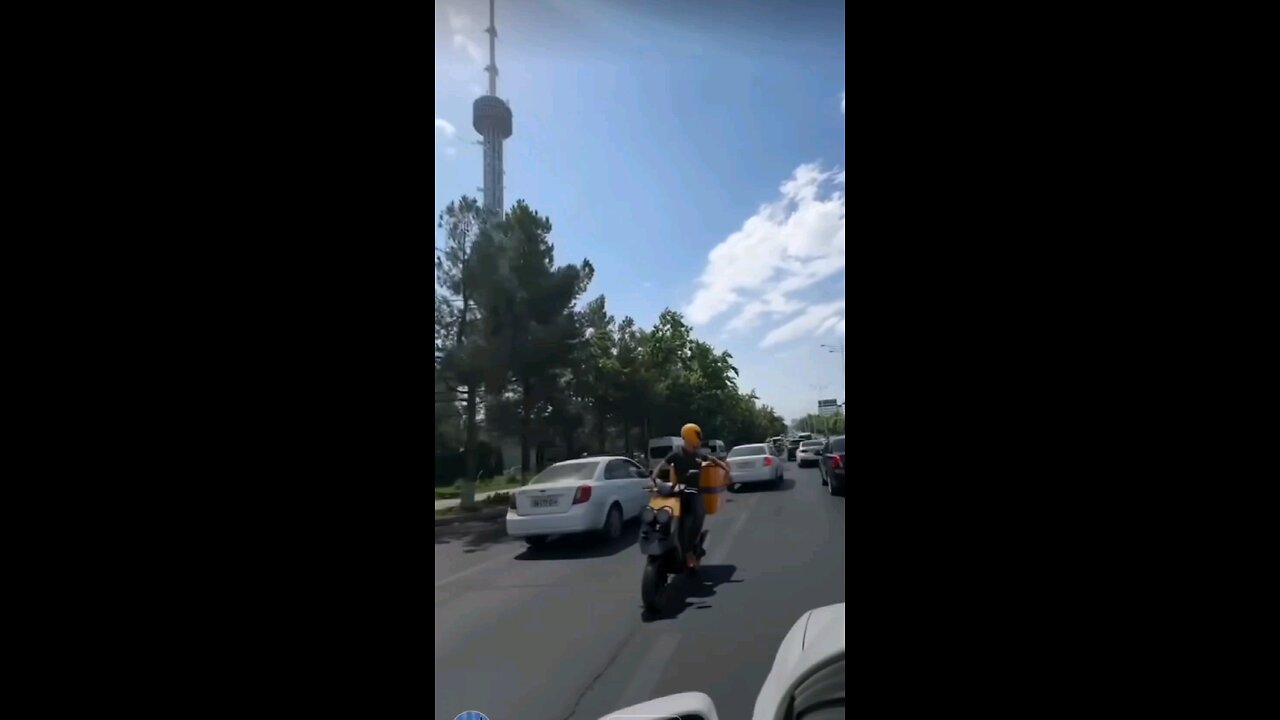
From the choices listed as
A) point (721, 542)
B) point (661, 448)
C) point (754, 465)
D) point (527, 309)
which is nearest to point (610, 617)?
point (721, 542)

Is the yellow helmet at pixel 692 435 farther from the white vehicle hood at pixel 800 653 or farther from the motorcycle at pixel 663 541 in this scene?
the white vehicle hood at pixel 800 653

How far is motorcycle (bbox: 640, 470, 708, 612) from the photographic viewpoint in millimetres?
1707

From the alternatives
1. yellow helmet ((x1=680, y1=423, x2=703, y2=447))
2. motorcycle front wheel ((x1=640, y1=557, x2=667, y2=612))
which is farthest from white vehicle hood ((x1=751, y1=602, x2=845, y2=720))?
yellow helmet ((x1=680, y1=423, x2=703, y2=447))

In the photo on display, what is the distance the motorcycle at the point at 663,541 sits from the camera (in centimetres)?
171

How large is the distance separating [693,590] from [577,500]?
0.44m

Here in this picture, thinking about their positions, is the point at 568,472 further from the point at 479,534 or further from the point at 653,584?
the point at 653,584

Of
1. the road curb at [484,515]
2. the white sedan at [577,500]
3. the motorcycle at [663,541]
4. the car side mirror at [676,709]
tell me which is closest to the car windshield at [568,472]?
the white sedan at [577,500]

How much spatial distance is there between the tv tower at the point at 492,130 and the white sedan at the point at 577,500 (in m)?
0.79

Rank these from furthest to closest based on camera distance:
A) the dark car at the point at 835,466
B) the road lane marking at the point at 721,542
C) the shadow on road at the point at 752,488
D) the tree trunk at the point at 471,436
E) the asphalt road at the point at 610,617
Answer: the shadow on road at the point at 752,488, the road lane marking at the point at 721,542, the tree trunk at the point at 471,436, the asphalt road at the point at 610,617, the dark car at the point at 835,466
